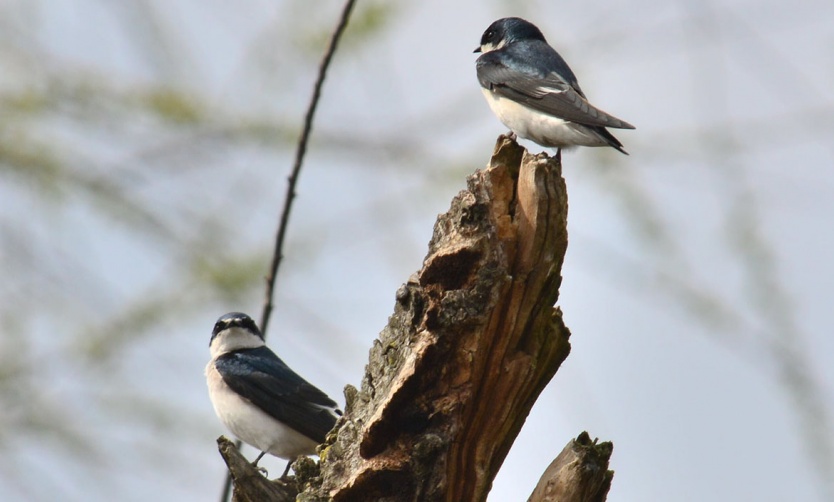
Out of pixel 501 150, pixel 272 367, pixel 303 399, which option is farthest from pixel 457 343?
pixel 272 367

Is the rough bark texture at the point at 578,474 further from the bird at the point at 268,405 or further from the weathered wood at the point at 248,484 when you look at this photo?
the bird at the point at 268,405

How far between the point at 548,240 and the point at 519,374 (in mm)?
452

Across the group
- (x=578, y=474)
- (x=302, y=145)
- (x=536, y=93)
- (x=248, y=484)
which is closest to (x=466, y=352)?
(x=578, y=474)

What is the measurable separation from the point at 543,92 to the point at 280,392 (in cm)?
224

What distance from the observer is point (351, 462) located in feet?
11.0

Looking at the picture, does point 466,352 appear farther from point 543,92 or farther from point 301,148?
point 543,92

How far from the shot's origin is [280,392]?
5816 mm

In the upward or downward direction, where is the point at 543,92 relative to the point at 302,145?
upward

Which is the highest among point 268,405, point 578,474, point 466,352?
point 268,405

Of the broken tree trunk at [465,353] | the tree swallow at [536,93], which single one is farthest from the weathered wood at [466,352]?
the tree swallow at [536,93]

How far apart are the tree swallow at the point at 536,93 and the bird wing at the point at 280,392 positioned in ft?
6.13

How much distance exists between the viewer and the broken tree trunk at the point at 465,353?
3236 mm

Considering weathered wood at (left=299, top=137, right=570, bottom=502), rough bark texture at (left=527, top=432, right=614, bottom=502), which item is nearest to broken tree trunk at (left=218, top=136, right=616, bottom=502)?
weathered wood at (left=299, top=137, right=570, bottom=502)

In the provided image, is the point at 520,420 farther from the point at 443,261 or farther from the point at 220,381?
the point at 220,381
